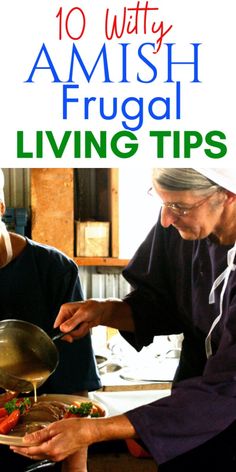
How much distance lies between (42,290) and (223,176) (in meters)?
0.80

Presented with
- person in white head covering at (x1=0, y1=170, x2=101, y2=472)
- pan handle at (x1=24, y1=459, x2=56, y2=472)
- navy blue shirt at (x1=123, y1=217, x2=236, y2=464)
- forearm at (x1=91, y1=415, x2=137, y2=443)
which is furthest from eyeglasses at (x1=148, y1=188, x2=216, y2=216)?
pan handle at (x1=24, y1=459, x2=56, y2=472)

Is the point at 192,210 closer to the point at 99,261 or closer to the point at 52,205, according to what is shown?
the point at 52,205

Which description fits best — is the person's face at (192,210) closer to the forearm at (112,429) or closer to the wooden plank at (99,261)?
the forearm at (112,429)

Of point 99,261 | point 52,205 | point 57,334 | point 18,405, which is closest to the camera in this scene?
point 18,405

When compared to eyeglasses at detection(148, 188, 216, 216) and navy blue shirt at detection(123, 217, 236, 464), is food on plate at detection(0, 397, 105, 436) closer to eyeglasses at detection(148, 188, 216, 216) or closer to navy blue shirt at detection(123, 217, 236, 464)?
navy blue shirt at detection(123, 217, 236, 464)

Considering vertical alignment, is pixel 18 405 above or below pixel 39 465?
above

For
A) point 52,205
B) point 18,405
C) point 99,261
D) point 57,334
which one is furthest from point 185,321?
point 99,261

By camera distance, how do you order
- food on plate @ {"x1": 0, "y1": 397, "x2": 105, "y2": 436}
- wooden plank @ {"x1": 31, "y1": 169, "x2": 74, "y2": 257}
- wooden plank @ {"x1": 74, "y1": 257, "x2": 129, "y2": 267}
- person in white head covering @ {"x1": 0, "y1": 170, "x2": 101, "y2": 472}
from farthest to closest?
1. wooden plank @ {"x1": 74, "y1": 257, "x2": 129, "y2": 267}
2. wooden plank @ {"x1": 31, "y1": 169, "x2": 74, "y2": 257}
3. person in white head covering @ {"x1": 0, "y1": 170, "x2": 101, "y2": 472}
4. food on plate @ {"x1": 0, "y1": 397, "x2": 105, "y2": 436}

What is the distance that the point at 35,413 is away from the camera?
185 cm

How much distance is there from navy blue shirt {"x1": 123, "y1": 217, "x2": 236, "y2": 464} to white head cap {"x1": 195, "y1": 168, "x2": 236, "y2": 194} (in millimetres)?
206

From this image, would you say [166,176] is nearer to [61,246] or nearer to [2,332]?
[2,332]

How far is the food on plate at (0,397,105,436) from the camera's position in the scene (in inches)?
69.7

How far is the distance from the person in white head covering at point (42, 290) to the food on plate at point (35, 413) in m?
0.23

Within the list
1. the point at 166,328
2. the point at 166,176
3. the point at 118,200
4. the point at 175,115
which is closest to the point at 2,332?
the point at 166,328
